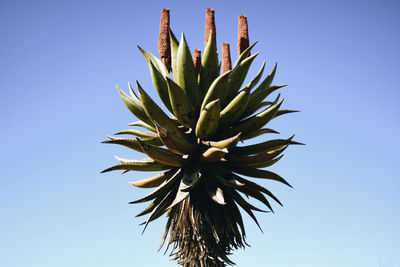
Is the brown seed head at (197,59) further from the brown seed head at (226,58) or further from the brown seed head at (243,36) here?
the brown seed head at (243,36)

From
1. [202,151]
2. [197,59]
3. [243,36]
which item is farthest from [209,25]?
[202,151]

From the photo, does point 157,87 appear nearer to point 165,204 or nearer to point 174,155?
point 174,155

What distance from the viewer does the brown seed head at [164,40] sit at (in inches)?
322

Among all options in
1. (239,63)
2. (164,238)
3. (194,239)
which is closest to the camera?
(194,239)

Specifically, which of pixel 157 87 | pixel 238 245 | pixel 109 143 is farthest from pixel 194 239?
pixel 157 87

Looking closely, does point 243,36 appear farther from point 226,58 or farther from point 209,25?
point 209,25

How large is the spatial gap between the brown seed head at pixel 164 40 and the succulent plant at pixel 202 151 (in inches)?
9.9

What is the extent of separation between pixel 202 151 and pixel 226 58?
6.18 ft

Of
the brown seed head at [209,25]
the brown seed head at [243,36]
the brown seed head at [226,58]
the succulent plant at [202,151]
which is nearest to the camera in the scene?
the succulent plant at [202,151]

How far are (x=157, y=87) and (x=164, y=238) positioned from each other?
2.43 m

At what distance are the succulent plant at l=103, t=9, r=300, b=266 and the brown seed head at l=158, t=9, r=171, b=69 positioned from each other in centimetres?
25

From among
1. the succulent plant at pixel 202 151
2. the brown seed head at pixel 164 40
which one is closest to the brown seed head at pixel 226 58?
the succulent plant at pixel 202 151

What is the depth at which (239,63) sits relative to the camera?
8.15m

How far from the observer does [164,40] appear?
26.8 ft
